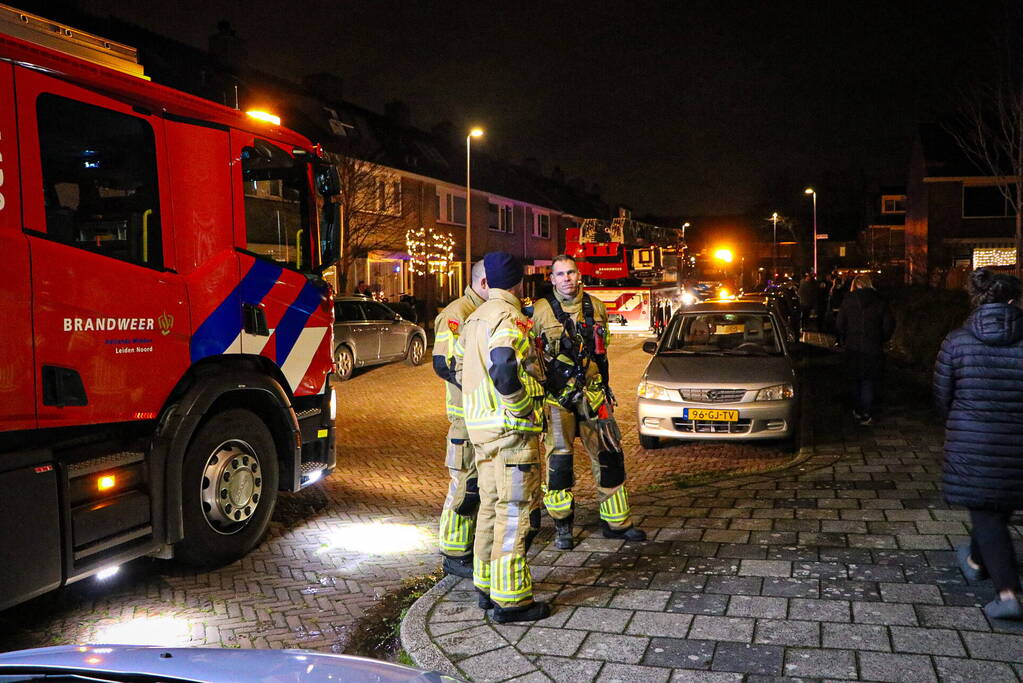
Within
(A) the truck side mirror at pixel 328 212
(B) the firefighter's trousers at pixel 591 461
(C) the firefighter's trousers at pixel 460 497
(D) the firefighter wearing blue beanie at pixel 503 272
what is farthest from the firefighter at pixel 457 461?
(A) the truck side mirror at pixel 328 212

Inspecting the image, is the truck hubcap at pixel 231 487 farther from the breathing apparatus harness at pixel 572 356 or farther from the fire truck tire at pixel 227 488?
the breathing apparatus harness at pixel 572 356

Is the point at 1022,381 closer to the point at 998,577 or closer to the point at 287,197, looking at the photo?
the point at 998,577

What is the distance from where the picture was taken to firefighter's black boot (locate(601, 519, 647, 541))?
573cm

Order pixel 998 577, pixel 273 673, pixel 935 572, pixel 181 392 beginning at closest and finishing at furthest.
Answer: pixel 273 673
pixel 998 577
pixel 935 572
pixel 181 392

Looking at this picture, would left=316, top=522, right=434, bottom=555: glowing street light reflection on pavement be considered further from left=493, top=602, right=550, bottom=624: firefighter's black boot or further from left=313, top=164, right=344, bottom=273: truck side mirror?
left=313, top=164, right=344, bottom=273: truck side mirror

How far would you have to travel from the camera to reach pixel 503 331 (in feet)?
13.9

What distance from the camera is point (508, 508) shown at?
4.38 meters

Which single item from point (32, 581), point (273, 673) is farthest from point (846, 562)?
point (32, 581)

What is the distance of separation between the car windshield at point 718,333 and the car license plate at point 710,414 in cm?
123

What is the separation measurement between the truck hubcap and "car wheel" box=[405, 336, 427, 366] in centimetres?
1211

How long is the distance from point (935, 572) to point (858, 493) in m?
1.97

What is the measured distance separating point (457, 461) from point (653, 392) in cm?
403

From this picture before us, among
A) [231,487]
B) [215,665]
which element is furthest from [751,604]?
[231,487]

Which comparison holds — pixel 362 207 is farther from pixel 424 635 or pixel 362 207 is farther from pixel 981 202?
pixel 981 202
